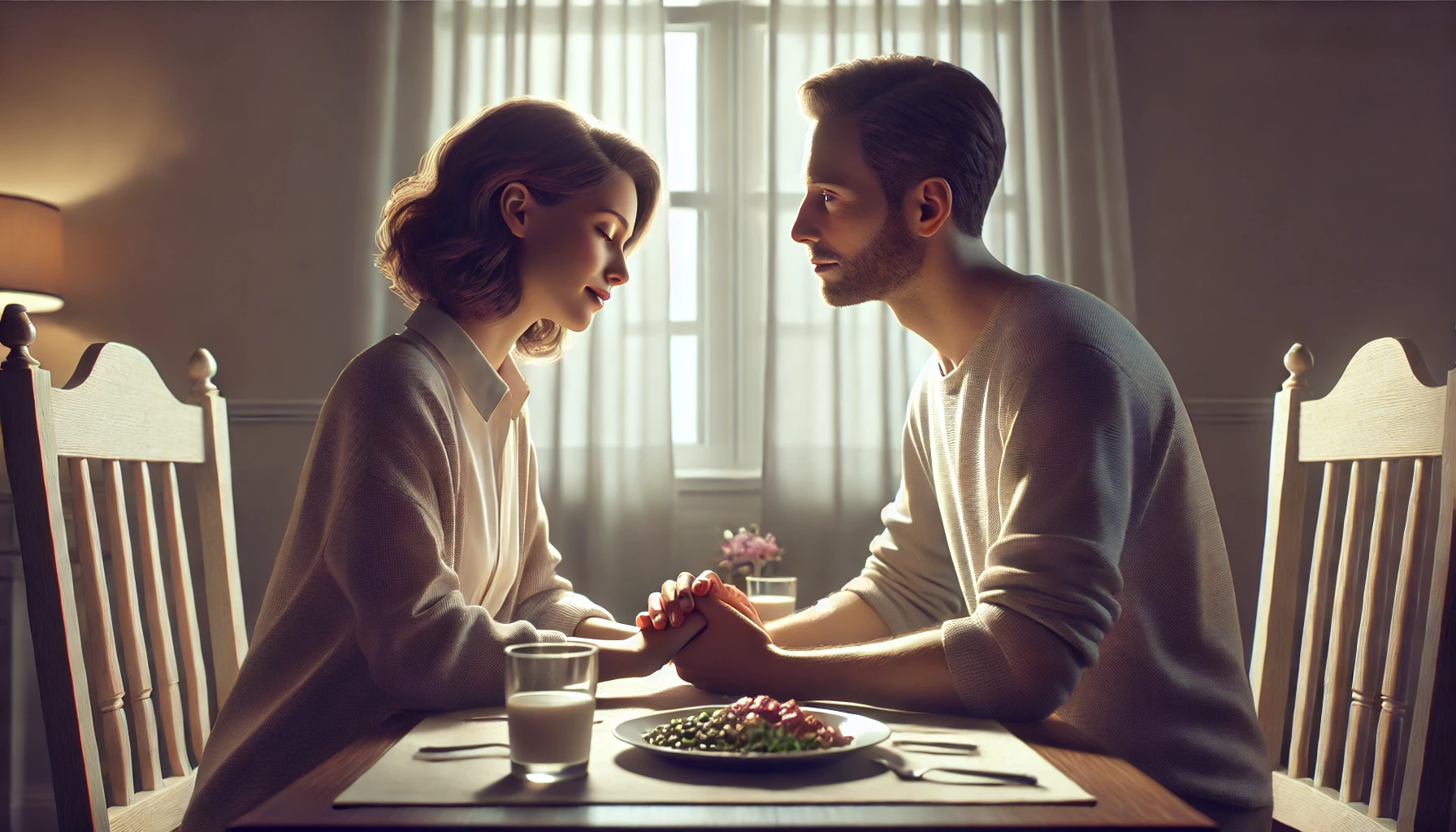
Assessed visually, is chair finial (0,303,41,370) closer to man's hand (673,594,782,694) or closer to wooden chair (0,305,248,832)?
wooden chair (0,305,248,832)

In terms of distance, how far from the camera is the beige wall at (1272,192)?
3008 millimetres

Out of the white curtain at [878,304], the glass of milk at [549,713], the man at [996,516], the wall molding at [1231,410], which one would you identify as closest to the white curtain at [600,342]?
the white curtain at [878,304]

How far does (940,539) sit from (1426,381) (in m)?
0.64

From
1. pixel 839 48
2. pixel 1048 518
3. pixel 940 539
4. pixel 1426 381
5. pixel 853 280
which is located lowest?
pixel 940 539

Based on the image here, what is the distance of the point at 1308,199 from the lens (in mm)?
3037

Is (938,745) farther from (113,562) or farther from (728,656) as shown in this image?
(113,562)

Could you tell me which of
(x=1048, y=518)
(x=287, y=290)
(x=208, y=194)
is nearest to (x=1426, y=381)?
(x=1048, y=518)

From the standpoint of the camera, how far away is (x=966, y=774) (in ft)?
2.42

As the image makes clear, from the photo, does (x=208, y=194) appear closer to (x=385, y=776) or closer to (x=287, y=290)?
(x=287, y=290)

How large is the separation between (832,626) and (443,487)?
2.05 ft

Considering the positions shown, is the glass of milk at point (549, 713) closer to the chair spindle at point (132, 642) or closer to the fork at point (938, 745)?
the fork at point (938, 745)

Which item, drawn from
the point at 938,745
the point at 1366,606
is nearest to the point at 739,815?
the point at 938,745

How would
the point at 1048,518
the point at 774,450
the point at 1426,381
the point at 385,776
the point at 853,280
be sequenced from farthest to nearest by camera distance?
the point at 774,450
the point at 853,280
the point at 1426,381
the point at 1048,518
the point at 385,776

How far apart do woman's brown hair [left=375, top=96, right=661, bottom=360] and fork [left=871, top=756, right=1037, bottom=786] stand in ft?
2.94
